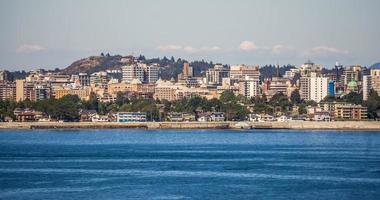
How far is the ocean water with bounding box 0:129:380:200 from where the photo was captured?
121 ft

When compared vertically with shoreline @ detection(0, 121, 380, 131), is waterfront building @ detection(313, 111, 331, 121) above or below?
above

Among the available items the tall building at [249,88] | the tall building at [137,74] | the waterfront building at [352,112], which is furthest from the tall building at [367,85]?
the tall building at [137,74]

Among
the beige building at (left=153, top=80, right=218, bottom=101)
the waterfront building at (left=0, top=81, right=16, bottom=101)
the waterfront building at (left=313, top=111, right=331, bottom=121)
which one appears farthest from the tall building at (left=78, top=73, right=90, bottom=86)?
the waterfront building at (left=313, top=111, right=331, bottom=121)

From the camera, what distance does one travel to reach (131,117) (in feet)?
359

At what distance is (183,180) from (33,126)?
61909 millimetres

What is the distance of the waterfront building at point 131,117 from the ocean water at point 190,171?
40924 millimetres

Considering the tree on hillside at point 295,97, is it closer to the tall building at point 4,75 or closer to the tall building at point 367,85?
the tall building at point 367,85

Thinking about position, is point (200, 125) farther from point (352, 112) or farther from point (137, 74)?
point (137, 74)

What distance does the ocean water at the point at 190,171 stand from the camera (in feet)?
121

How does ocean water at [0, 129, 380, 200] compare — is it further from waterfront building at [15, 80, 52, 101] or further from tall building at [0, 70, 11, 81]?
tall building at [0, 70, 11, 81]

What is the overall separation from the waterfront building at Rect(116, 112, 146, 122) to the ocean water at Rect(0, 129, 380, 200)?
1611 inches

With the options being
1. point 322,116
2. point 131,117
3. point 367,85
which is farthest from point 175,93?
point 322,116

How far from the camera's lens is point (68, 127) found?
101938 mm

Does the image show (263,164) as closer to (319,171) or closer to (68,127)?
(319,171)
